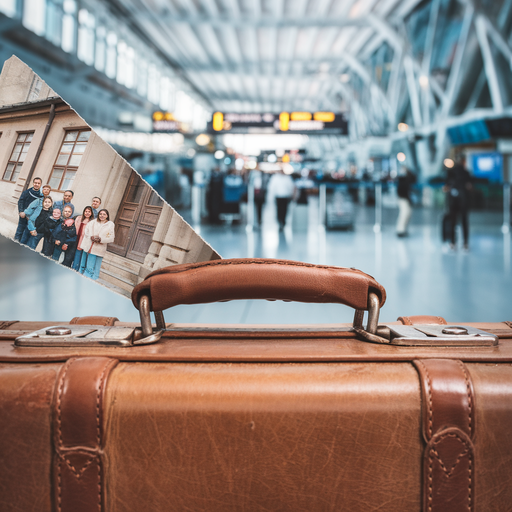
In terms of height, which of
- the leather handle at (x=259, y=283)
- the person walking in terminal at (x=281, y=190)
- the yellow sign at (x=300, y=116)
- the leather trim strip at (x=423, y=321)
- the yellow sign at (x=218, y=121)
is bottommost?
the leather trim strip at (x=423, y=321)

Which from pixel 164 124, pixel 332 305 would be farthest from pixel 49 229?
pixel 164 124

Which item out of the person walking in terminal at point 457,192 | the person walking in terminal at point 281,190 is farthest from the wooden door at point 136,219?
the person walking in terminal at point 281,190

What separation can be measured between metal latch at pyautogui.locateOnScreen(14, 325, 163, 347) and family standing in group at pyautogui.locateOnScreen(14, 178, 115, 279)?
12cm

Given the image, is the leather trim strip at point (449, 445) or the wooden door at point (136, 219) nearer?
the leather trim strip at point (449, 445)

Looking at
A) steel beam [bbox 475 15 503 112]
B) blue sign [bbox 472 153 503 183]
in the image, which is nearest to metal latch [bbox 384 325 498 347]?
steel beam [bbox 475 15 503 112]

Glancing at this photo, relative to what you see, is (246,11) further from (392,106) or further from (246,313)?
(246,313)

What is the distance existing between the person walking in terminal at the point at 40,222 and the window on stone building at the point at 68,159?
0.03 m

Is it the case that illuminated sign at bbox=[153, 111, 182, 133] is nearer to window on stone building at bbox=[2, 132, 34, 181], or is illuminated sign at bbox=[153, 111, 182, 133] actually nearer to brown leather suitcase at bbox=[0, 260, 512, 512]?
window on stone building at bbox=[2, 132, 34, 181]

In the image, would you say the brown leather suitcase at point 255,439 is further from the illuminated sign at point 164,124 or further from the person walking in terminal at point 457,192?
the illuminated sign at point 164,124

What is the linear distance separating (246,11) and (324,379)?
22.7 m

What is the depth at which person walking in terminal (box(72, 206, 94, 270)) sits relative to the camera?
3.23 ft

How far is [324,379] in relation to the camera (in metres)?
0.78

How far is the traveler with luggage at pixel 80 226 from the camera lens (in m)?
0.98

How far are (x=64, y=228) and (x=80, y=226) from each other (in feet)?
0.10
